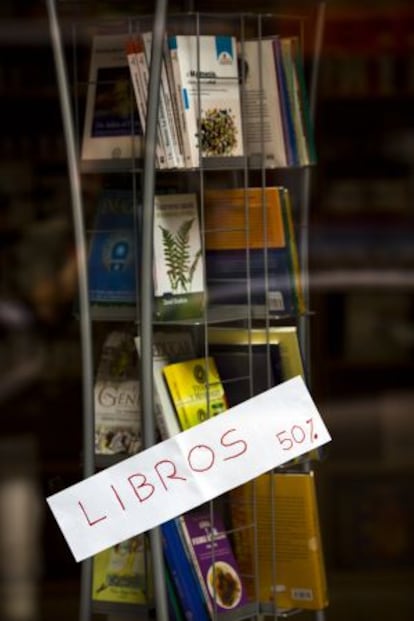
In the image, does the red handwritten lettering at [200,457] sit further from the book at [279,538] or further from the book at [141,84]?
the book at [141,84]

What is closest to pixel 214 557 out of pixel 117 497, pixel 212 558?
pixel 212 558

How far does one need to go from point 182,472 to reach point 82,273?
15.9 inches

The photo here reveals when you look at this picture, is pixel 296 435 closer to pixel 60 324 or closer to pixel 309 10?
pixel 309 10

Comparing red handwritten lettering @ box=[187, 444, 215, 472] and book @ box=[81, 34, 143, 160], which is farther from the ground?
book @ box=[81, 34, 143, 160]

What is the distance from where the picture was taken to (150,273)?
2410 mm

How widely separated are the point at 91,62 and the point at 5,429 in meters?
1.95

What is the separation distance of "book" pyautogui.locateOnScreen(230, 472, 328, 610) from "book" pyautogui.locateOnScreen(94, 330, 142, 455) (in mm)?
224

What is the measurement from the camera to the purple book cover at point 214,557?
254cm

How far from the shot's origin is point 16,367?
13.8 ft

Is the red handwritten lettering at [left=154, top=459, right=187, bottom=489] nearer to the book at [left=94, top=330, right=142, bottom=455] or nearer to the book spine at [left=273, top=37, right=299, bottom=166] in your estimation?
the book at [left=94, top=330, right=142, bottom=455]

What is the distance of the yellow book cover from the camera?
8.22 feet

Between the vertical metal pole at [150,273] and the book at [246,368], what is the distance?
19cm

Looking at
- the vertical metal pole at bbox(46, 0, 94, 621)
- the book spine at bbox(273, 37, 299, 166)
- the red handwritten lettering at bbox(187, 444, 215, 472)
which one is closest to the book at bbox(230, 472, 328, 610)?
the red handwritten lettering at bbox(187, 444, 215, 472)

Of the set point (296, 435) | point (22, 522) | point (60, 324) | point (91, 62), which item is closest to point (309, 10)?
point (91, 62)
